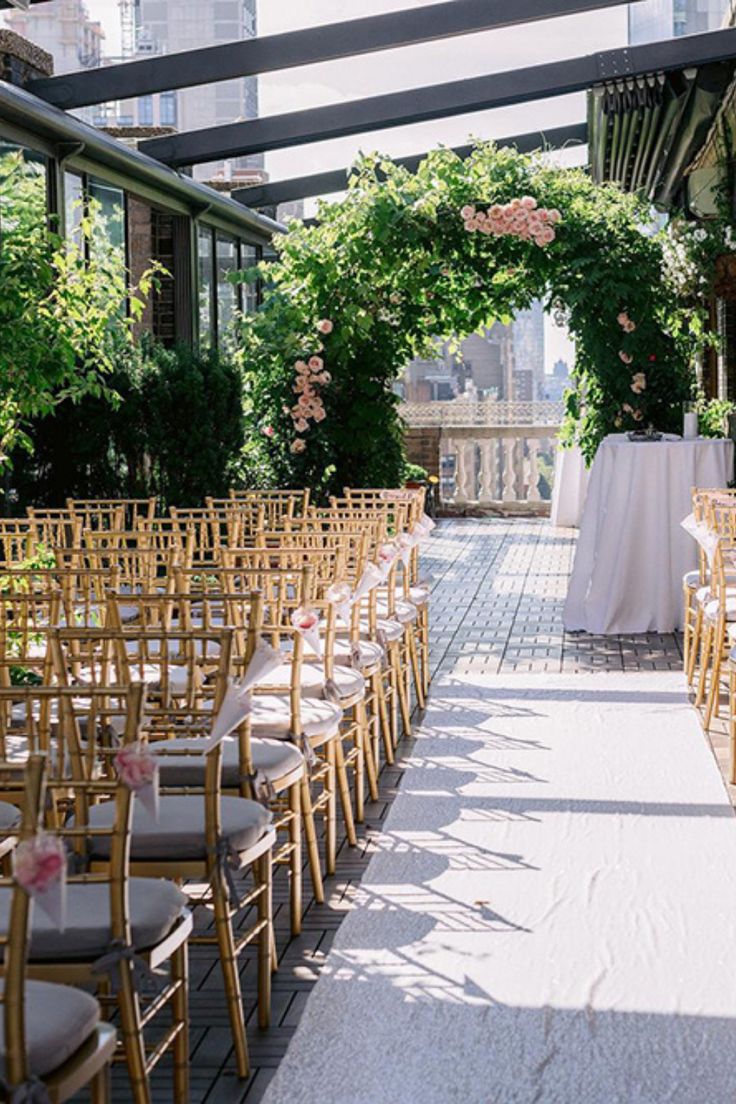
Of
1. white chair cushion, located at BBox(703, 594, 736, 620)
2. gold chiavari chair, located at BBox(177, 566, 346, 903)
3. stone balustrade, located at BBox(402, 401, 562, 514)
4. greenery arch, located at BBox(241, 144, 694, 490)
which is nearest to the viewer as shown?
gold chiavari chair, located at BBox(177, 566, 346, 903)

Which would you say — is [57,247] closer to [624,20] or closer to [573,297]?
[573,297]

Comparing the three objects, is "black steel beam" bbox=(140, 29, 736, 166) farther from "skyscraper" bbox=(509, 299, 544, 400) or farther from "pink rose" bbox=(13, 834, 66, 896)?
"pink rose" bbox=(13, 834, 66, 896)

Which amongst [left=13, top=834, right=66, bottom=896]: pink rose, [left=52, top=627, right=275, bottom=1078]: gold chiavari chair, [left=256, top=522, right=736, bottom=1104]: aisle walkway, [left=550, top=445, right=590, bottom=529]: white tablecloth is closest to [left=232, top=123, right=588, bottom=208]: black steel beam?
[left=550, top=445, right=590, bottom=529]: white tablecloth

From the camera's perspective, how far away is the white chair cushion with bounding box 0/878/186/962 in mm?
2779

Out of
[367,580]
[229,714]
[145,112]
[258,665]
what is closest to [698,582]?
[367,580]

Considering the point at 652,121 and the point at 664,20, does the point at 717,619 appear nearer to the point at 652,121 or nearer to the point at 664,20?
the point at 664,20

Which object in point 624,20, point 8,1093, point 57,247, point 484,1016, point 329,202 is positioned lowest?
point 484,1016

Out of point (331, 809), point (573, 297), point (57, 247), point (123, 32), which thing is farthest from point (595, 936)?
point (123, 32)

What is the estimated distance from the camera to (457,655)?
894 centimetres

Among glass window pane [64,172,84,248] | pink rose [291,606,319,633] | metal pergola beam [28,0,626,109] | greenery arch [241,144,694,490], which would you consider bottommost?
pink rose [291,606,319,633]

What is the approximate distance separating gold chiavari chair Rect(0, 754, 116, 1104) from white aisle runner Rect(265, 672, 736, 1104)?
→ 992 mm

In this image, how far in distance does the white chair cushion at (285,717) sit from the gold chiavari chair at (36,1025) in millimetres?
1948

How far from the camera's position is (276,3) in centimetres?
1301

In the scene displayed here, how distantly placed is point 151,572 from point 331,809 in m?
1.71
